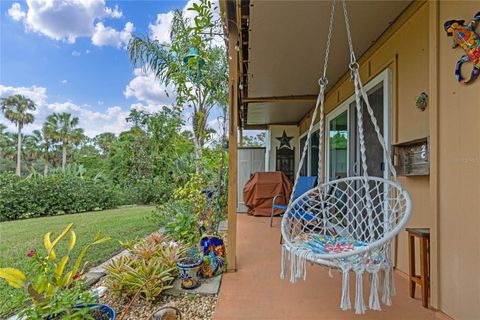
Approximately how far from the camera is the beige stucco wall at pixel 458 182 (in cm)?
158

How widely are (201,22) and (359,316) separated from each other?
9.48 ft

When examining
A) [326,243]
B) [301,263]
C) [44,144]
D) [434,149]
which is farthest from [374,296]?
[44,144]

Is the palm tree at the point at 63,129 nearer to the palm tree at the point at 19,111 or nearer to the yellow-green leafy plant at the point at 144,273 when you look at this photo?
the palm tree at the point at 19,111

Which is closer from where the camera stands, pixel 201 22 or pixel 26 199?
pixel 201 22

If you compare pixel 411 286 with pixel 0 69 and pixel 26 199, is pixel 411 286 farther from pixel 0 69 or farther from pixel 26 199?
pixel 26 199

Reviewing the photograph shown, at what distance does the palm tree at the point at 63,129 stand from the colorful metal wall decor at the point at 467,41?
984 inches

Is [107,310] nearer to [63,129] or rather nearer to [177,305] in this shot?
[177,305]

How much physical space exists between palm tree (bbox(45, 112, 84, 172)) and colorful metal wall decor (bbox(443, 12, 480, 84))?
2499cm

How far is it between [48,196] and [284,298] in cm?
786

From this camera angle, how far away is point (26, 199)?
23.9 feet

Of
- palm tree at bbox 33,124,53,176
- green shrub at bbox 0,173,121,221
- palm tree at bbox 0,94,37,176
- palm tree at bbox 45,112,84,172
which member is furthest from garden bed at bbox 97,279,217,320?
palm tree at bbox 33,124,53,176

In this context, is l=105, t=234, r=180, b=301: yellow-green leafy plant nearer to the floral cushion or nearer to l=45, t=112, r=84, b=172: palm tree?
the floral cushion

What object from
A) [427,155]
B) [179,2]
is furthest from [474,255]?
[179,2]

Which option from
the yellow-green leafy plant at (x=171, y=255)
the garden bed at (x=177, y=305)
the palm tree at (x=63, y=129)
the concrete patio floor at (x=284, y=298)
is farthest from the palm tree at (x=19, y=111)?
the concrete patio floor at (x=284, y=298)
